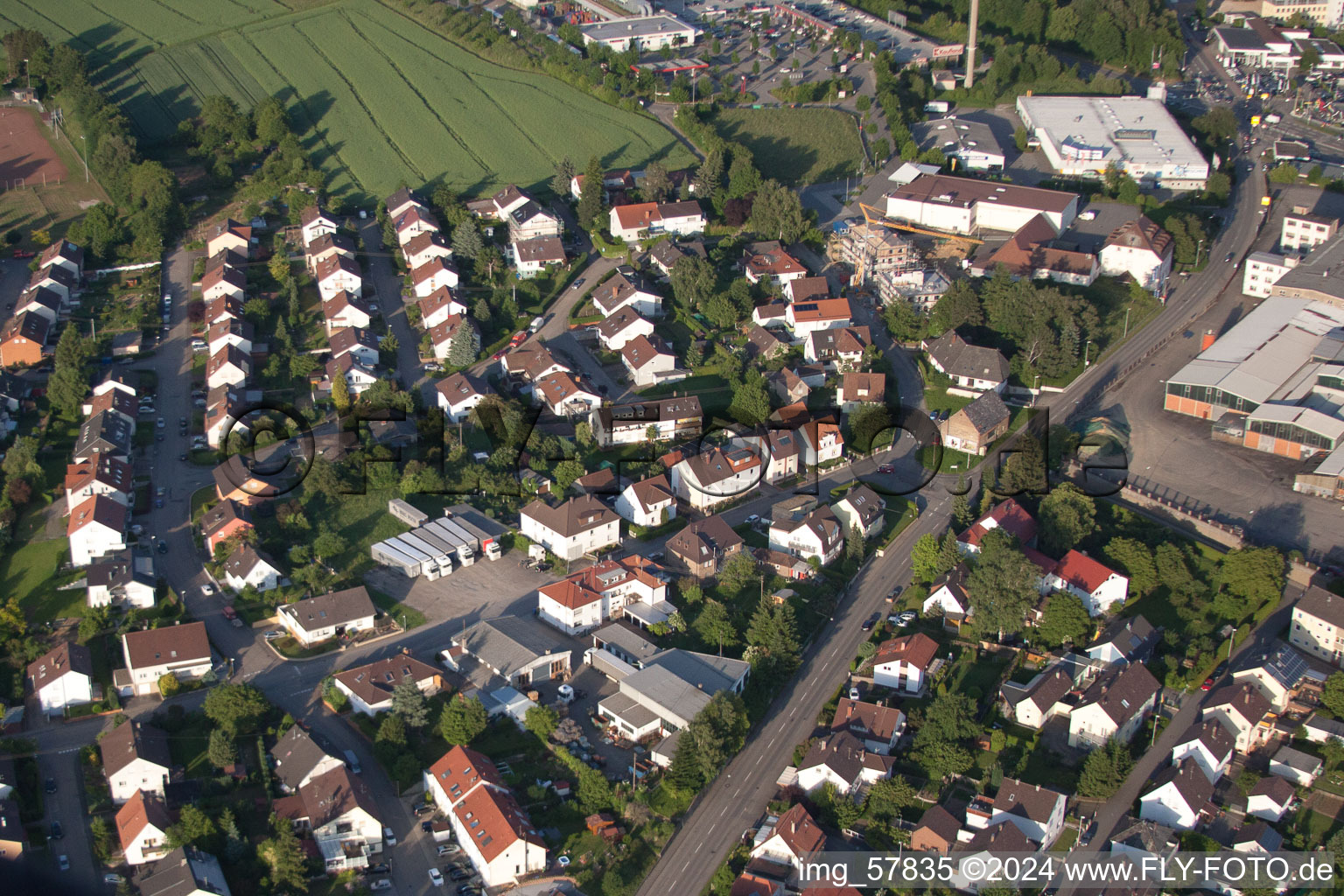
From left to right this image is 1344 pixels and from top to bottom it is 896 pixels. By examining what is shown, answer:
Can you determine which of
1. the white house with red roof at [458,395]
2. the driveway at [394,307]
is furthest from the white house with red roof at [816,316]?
the driveway at [394,307]

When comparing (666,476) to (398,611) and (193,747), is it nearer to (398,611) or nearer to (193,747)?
(398,611)

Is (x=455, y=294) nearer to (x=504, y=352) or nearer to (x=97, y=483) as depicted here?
(x=504, y=352)

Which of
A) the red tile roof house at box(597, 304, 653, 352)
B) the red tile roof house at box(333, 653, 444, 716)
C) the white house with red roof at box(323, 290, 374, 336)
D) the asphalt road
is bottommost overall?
the asphalt road

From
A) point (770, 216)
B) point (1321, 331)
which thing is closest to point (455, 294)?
point (770, 216)

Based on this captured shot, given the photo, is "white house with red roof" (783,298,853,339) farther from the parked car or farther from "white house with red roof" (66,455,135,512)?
"white house with red roof" (66,455,135,512)

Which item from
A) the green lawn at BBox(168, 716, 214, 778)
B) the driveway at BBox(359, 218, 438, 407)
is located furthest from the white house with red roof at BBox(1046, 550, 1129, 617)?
the green lawn at BBox(168, 716, 214, 778)

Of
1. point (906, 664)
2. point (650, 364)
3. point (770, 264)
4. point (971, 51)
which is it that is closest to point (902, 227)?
point (770, 264)
